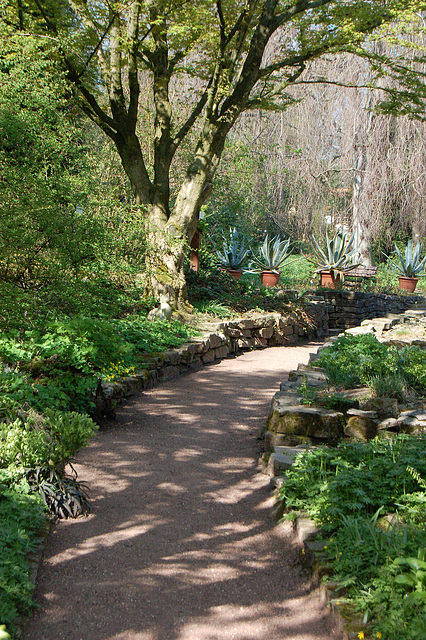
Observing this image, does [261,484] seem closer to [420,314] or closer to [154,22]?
[154,22]

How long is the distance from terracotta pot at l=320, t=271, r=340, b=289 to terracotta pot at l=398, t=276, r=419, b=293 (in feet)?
7.05

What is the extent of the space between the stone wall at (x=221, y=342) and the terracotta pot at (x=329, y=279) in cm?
130

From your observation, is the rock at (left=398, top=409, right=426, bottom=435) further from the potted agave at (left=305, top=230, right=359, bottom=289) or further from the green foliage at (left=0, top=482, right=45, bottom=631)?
the potted agave at (left=305, top=230, right=359, bottom=289)

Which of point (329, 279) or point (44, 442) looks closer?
point (44, 442)

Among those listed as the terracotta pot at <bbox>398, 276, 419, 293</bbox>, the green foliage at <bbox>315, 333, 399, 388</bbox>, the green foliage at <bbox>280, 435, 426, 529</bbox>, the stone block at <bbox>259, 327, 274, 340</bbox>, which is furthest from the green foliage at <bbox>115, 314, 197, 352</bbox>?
the terracotta pot at <bbox>398, 276, 419, 293</bbox>

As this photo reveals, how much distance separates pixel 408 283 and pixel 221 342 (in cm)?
775

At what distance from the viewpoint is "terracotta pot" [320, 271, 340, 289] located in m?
14.0

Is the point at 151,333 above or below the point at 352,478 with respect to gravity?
above

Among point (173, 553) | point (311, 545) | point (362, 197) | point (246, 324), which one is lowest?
point (173, 553)

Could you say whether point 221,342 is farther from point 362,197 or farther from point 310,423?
point 362,197

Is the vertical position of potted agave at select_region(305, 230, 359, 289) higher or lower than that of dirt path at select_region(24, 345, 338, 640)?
higher

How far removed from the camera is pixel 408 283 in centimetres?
1504

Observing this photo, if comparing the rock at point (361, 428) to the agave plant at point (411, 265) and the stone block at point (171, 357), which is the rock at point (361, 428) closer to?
the stone block at point (171, 357)

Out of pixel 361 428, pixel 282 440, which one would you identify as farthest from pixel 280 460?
pixel 361 428
